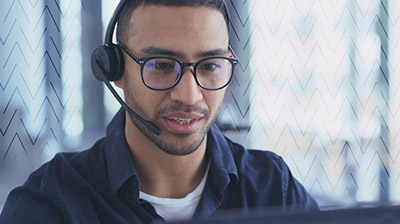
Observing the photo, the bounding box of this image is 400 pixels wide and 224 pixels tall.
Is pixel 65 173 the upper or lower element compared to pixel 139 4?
lower

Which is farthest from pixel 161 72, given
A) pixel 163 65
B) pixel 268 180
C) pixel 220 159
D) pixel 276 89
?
pixel 276 89

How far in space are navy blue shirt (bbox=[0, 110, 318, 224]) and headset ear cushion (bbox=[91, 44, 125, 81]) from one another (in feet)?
0.38

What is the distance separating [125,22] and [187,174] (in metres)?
0.34

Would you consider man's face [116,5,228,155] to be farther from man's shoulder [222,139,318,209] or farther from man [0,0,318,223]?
man's shoulder [222,139,318,209]

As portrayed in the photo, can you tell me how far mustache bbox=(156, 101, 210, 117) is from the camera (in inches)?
38.2

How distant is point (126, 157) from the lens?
3.29 ft

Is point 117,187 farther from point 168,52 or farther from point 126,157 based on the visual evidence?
point 168,52

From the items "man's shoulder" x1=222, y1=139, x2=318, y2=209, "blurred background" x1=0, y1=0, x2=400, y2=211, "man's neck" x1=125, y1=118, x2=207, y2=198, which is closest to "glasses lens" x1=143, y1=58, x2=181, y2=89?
"man's neck" x1=125, y1=118, x2=207, y2=198

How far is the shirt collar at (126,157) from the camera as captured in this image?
97 cm

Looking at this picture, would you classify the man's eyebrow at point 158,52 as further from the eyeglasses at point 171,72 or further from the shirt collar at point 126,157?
the shirt collar at point 126,157

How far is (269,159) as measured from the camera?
3.76ft

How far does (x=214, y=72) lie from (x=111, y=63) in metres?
0.21

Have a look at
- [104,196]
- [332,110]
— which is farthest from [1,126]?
[332,110]

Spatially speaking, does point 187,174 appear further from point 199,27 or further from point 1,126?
point 1,126
